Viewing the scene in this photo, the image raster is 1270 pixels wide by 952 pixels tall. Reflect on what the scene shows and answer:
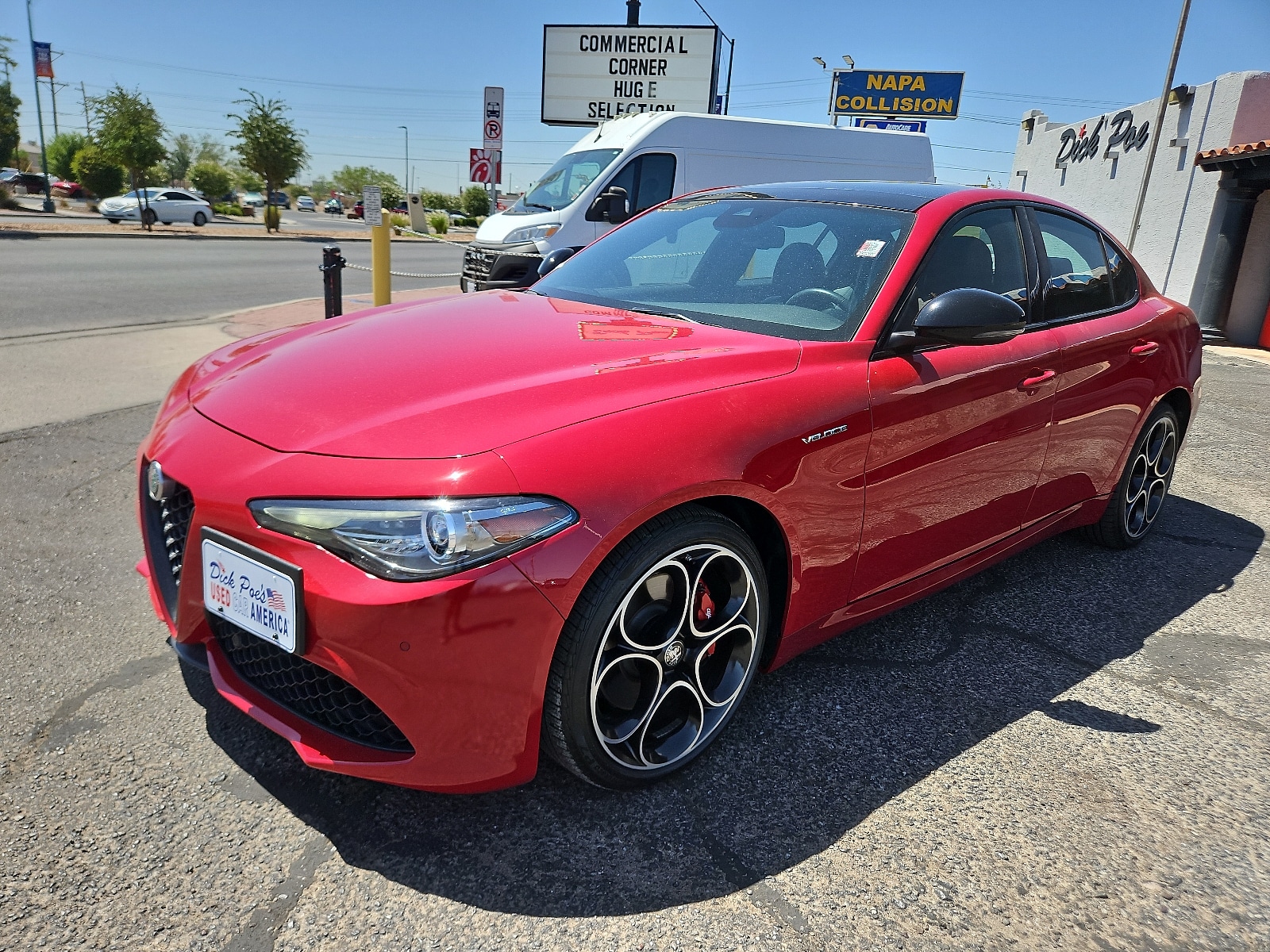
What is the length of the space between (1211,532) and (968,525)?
255 cm

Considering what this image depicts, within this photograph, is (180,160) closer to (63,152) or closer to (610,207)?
(63,152)

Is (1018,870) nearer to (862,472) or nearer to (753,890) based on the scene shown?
(753,890)

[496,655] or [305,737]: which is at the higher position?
[496,655]

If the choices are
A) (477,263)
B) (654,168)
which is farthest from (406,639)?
(654,168)

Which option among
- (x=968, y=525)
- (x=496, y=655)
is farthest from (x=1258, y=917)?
(x=496, y=655)

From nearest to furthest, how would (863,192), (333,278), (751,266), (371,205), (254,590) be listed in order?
(254,590) → (751,266) → (863,192) → (333,278) → (371,205)

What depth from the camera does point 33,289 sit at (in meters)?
11.7

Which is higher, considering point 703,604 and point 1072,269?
point 1072,269

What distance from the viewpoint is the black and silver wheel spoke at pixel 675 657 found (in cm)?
216

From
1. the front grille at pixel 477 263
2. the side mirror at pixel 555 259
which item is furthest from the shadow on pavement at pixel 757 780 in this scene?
the front grille at pixel 477 263

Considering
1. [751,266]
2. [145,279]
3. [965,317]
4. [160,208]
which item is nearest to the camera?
[965,317]

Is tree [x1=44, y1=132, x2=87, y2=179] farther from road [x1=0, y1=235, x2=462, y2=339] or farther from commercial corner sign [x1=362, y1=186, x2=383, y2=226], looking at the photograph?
commercial corner sign [x1=362, y1=186, x2=383, y2=226]

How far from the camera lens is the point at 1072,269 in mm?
3635

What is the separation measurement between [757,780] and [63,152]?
76972mm
